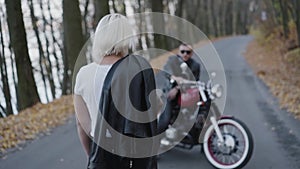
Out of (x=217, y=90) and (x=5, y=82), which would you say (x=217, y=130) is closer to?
(x=217, y=90)

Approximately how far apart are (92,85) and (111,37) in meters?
0.33

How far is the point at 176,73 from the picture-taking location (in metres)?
6.24

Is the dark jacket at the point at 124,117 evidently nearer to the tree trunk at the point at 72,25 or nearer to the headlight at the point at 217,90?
the headlight at the point at 217,90

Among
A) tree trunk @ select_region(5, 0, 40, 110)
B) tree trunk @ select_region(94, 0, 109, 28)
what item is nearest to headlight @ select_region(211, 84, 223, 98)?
tree trunk @ select_region(5, 0, 40, 110)

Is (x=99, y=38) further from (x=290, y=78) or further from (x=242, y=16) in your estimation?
(x=242, y=16)

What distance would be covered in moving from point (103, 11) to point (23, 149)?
8.82 m

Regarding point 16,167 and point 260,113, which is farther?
point 260,113

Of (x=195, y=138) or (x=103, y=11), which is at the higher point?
(x=103, y=11)

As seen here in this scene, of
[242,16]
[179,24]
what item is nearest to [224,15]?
[242,16]

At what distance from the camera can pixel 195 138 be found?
6.05 meters

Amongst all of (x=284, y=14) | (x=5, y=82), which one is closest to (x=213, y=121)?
(x=5, y=82)

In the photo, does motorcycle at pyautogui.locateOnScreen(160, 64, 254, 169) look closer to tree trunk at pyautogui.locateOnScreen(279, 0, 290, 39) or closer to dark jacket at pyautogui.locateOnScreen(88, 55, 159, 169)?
dark jacket at pyautogui.locateOnScreen(88, 55, 159, 169)

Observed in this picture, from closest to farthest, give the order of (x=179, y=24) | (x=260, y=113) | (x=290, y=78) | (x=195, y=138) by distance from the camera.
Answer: (x=195, y=138), (x=260, y=113), (x=290, y=78), (x=179, y=24)

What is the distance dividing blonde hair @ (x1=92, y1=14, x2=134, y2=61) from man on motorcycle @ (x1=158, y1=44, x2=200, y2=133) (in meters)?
3.26
